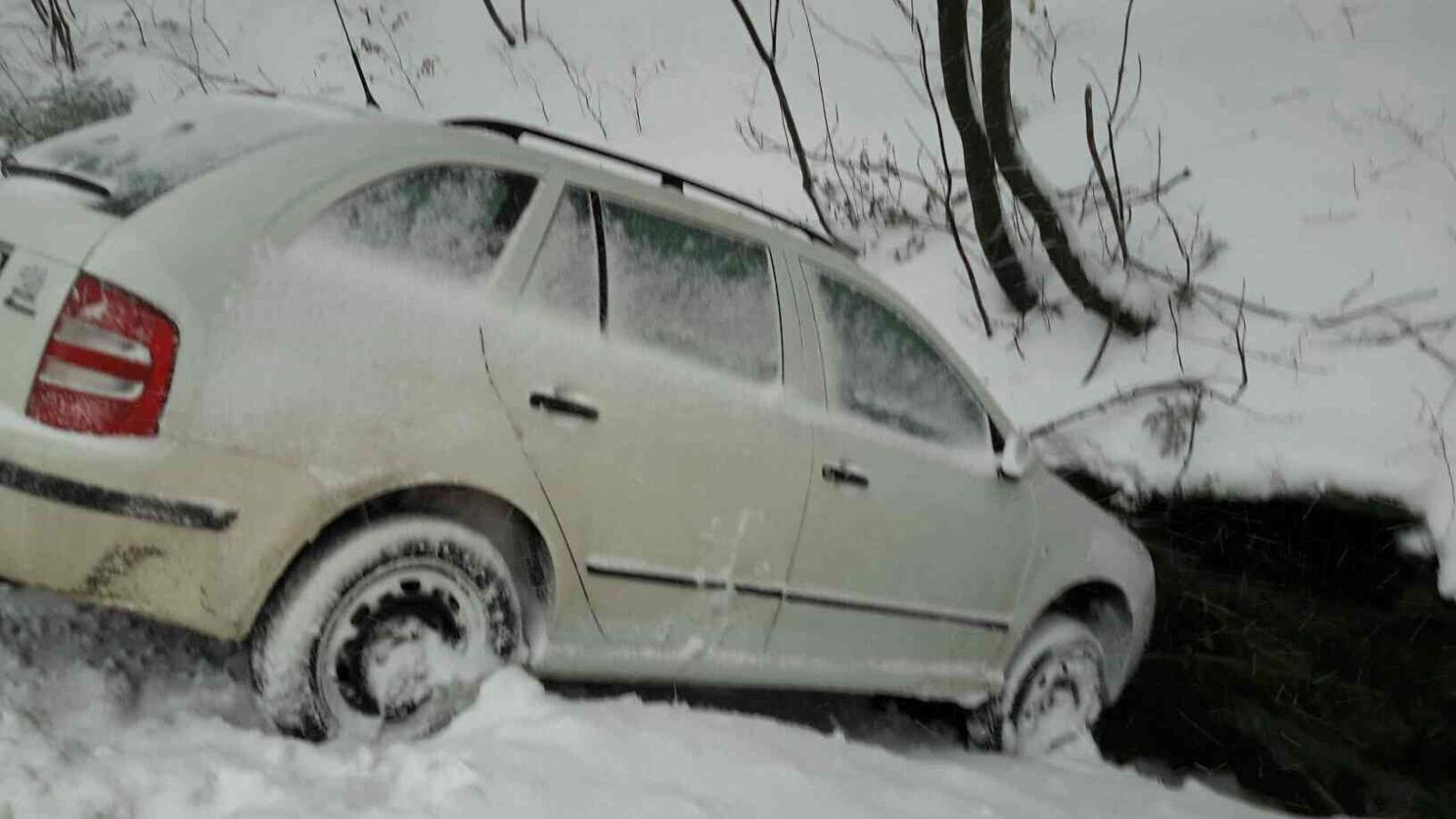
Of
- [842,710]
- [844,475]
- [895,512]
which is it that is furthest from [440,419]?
[842,710]

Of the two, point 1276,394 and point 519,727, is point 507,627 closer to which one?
point 519,727

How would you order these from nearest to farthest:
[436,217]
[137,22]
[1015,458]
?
[436,217]
[1015,458]
[137,22]

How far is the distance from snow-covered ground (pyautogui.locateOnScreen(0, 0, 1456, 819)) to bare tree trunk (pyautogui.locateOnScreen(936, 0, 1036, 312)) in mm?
277

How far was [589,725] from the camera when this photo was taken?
8.68 ft

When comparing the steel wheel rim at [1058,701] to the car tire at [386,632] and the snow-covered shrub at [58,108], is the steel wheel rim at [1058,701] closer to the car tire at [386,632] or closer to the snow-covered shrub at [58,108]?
the car tire at [386,632]

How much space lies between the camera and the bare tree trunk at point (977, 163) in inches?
221

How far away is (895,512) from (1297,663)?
2539 mm

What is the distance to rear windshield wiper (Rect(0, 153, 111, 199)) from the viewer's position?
8.13ft

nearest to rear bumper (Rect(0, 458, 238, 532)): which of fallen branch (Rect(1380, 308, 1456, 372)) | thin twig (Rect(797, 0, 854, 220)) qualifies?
thin twig (Rect(797, 0, 854, 220))

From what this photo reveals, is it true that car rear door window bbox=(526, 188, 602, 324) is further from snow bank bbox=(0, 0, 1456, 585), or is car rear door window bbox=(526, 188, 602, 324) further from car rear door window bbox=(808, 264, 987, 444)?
snow bank bbox=(0, 0, 1456, 585)

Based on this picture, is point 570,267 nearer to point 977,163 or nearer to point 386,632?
point 386,632

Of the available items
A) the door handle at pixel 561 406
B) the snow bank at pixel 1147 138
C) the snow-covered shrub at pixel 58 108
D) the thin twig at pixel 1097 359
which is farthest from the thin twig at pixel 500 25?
the door handle at pixel 561 406

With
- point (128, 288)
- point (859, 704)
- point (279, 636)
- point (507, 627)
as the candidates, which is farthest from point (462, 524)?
point (859, 704)

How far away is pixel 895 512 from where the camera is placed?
11.6 feet
